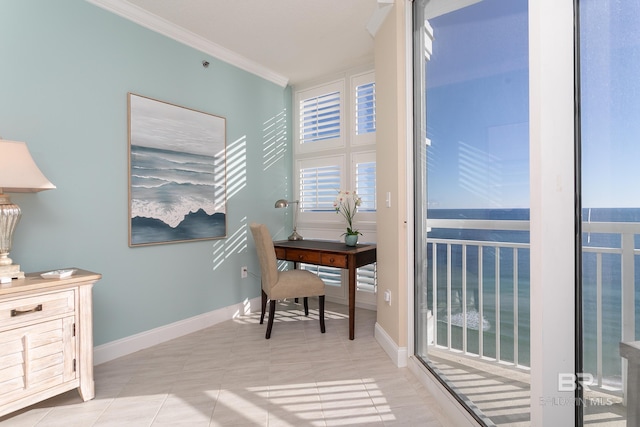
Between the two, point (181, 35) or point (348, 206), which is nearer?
point (181, 35)

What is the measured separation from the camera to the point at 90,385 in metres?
1.96

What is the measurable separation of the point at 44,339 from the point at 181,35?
2576 mm

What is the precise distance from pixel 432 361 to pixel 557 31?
1.88m

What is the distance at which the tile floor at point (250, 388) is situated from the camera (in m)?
1.77

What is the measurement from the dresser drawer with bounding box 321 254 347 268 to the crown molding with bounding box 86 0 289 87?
224cm

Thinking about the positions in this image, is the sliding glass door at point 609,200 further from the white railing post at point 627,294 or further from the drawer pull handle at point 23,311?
the drawer pull handle at point 23,311

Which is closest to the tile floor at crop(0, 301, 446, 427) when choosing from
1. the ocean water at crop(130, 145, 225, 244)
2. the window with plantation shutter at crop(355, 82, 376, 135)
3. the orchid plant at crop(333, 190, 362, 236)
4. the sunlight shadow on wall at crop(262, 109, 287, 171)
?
the ocean water at crop(130, 145, 225, 244)

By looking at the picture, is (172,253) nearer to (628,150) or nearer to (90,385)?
(90,385)

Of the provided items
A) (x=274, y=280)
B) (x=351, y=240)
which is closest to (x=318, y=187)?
(x=351, y=240)

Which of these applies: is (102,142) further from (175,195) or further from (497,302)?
(497,302)

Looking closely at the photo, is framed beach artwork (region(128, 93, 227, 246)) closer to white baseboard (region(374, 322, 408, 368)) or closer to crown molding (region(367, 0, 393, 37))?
crown molding (region(367, 0, 393, 37))

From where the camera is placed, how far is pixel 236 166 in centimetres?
349

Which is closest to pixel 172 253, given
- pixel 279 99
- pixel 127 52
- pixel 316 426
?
pixel 127 52

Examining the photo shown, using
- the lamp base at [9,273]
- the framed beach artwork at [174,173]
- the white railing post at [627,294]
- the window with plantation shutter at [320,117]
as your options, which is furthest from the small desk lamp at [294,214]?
the white railing post at [627,294]
